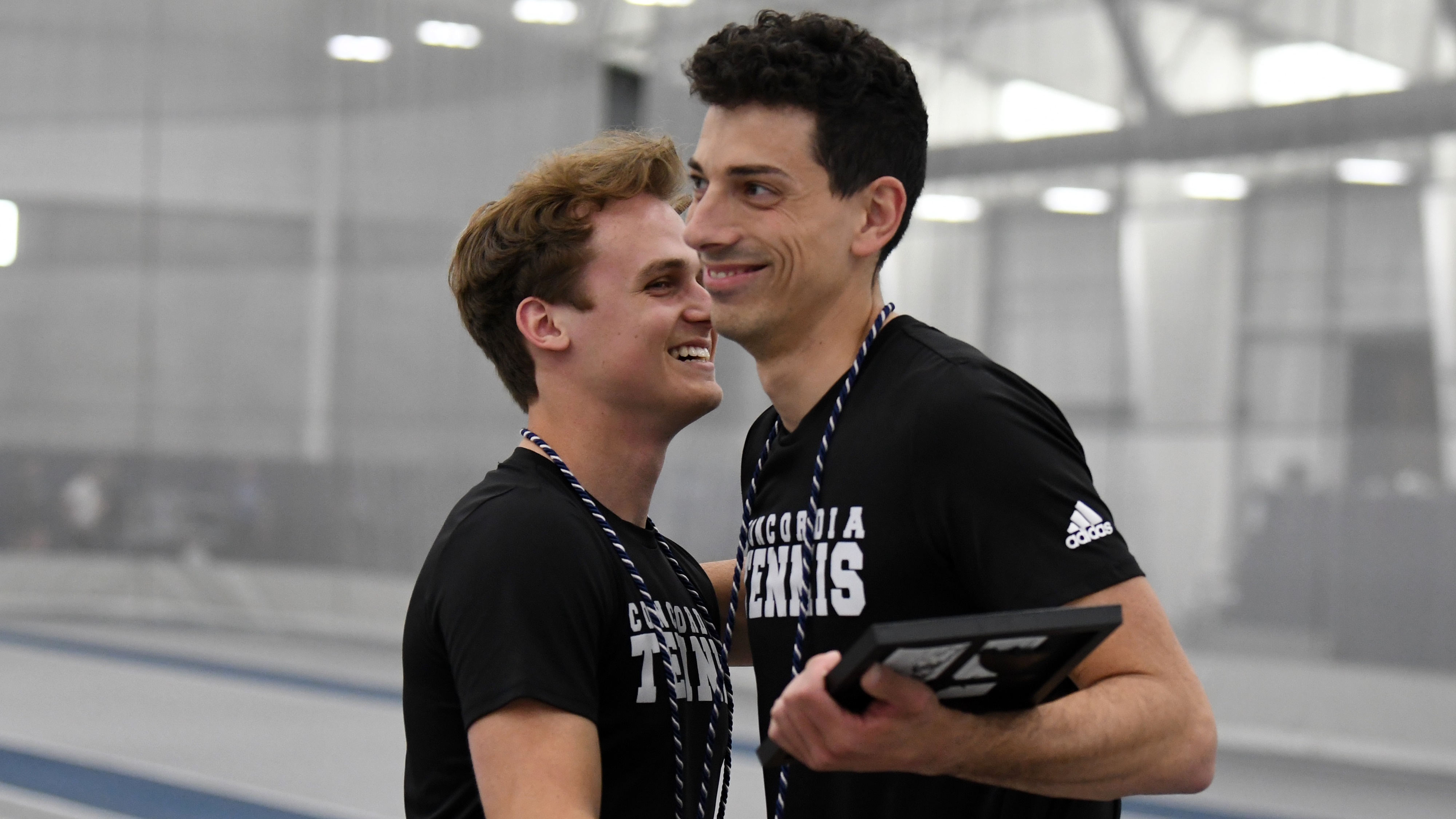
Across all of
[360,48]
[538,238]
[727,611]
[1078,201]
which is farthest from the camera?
[360,48]

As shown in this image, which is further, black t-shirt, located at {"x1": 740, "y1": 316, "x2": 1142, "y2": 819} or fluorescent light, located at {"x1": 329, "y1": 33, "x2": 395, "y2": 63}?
fluorescent light, located at {"x1": 329, "y1": 33, "x2": 395, "y2": 63}

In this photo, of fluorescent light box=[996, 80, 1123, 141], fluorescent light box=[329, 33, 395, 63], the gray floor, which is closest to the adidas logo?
the gray floor

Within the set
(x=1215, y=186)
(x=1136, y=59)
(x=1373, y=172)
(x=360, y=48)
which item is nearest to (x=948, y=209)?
(x=1136, y=59)

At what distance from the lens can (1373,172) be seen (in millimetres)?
5363

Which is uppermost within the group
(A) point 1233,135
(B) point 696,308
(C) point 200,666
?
(A) point 1233,135

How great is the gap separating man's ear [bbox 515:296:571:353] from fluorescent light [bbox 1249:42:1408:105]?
4600 millimetres

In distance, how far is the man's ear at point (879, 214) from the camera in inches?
57.9

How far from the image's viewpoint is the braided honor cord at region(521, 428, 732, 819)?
160 centimetres

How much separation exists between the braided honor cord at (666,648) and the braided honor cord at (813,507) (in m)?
0.13

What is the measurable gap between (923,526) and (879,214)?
35cm

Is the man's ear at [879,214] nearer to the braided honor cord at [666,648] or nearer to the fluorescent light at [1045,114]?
the braided honor cord at [666,648]

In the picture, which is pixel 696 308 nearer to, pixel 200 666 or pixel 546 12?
pixel 200 666

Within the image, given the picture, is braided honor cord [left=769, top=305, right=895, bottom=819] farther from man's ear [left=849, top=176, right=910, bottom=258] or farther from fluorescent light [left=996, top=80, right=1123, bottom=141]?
fluorescent light [left=996, top=80, right=1123, bottom=141]

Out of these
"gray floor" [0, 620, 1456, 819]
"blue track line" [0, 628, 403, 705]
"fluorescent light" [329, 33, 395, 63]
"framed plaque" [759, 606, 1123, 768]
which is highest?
"fluorescent light" [329, 33, 395, 63]
